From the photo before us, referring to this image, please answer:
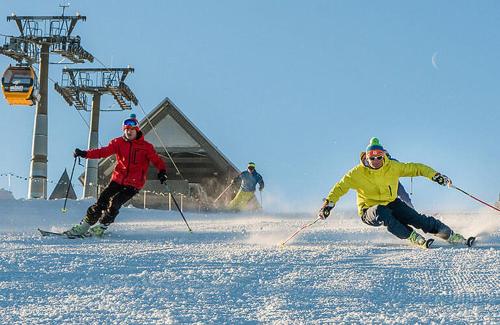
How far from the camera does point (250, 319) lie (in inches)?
117

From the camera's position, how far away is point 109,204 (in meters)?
7.78

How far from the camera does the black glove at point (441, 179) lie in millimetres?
6090

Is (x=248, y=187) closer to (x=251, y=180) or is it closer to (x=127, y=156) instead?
(x=251, y=180)

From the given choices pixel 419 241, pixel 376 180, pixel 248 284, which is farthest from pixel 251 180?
pixel 248 284

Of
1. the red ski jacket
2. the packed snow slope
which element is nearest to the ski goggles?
the red ski jacket

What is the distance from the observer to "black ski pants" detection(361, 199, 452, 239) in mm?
6129

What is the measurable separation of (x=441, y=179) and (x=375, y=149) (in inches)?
25.9

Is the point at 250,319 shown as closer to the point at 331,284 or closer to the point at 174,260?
the point at 331,284

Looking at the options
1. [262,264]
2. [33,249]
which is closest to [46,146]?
[33,249]

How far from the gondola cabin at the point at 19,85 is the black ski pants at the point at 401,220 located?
1775 centimetres

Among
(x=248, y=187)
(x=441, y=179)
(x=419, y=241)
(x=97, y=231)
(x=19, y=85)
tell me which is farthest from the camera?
(x=19, y=85)

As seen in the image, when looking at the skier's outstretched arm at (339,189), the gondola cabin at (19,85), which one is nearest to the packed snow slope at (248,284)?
the skier's outstretched arm at (339,189)

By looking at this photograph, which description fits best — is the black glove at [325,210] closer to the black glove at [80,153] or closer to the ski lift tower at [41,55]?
the black glove at [80,153]

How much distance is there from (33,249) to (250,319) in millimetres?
3017
